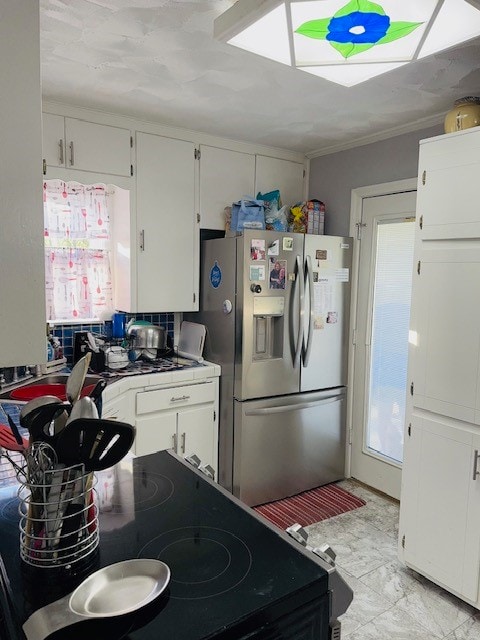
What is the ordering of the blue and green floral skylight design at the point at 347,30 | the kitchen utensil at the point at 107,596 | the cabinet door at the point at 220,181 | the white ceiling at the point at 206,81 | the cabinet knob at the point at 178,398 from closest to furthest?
the kitchen utensil at the point at 107,596, the blue and green floral skylight design at the point at 347,30, the white ceiling at the point at 206,81, the cabinet knob at the point at 178,398, the cabinet door at the point at 220,181

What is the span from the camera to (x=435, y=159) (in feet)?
7.21

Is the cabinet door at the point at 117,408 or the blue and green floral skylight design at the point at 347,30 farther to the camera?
the cabinet door at the point at 117,408

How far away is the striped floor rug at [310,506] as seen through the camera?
9.77ft

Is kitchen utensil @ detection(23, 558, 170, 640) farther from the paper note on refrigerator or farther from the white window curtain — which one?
the paper note on refrigerator

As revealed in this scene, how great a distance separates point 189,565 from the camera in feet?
3.15

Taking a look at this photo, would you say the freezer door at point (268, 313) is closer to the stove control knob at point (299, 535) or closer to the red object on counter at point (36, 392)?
the red object on counter at point (36, 392)

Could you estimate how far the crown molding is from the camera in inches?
110

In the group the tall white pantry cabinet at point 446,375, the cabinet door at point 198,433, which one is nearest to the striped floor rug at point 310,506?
the cabinet door at point 198,433

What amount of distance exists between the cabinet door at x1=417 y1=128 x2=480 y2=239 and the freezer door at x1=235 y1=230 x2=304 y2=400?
3.22 feet

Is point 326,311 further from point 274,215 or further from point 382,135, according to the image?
point 382,135

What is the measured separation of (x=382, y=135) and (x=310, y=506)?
253cm

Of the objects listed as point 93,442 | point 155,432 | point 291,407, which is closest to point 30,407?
point 93,442

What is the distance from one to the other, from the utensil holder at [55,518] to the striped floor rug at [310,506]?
2.19 metres

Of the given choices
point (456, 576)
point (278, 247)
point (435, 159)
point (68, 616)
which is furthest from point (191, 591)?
Result: point (278, 247)
